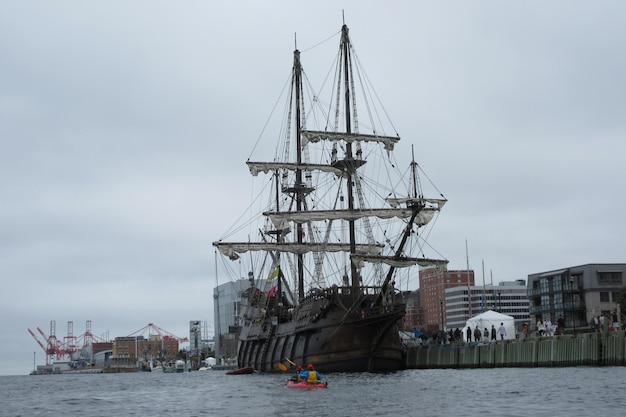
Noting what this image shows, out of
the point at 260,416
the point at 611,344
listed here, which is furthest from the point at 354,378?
the point at 260,416

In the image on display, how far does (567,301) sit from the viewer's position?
123500mm

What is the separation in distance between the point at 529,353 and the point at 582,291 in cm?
6474

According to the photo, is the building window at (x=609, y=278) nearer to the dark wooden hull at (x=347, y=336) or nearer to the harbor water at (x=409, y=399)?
the dark wooden hull at (x=347, y=336)

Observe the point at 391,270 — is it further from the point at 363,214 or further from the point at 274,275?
the point at 274,275

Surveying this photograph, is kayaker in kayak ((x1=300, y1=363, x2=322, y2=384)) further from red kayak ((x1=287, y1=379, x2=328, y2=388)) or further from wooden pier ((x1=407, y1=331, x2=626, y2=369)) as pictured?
wooden pier ((x1=407, y1=331, x2=626, y2=369))

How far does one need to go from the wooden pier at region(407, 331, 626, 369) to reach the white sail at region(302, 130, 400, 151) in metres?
19.8

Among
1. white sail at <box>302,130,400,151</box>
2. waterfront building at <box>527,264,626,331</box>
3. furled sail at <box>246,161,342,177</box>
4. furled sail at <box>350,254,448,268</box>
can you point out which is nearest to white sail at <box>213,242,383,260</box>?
furled sail at <box>246,161,342,177</box>

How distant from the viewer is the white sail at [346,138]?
79.4 metres

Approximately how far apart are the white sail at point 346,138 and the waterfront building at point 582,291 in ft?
150

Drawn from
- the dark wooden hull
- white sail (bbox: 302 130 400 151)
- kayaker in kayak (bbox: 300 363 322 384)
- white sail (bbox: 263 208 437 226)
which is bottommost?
kayaker in kayak (bbox: 300 363 322 384)

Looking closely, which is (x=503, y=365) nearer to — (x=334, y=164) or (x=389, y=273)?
(x=389, y=273)

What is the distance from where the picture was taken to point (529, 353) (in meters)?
58.9

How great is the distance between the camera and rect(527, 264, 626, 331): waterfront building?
11756 cm

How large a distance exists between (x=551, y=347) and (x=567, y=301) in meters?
70.6
